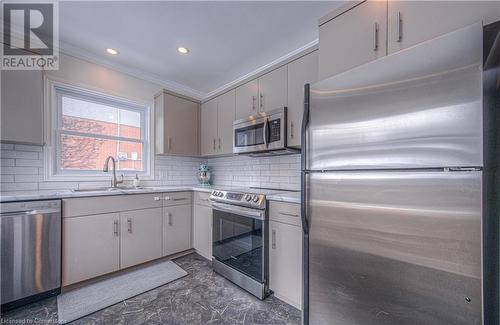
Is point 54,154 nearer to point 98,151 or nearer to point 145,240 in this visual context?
point 98,151

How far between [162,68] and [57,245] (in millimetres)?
2375

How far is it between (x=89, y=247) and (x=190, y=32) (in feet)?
8.02

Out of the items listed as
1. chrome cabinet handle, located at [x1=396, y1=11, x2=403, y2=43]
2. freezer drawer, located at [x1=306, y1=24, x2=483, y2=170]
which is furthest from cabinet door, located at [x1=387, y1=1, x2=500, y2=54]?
freezer drawer, located at [x1=306, y1=24, x2=483, y2=170]

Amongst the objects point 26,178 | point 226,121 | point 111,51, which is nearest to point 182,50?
point 111,51

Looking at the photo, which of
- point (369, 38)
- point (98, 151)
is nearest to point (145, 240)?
point (98, 151)

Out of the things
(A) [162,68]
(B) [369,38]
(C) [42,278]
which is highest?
(A) [162,68]

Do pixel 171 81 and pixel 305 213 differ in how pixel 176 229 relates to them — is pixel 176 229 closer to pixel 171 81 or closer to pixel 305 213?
pixel 305 213

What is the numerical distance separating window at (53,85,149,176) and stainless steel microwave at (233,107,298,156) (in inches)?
61.2

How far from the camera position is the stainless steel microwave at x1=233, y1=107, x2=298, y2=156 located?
Answer: 2.12 metres

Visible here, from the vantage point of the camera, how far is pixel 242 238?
208 cm

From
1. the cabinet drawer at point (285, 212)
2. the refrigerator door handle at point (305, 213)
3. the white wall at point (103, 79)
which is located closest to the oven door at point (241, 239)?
the cabinet drawer at point (285, 212)

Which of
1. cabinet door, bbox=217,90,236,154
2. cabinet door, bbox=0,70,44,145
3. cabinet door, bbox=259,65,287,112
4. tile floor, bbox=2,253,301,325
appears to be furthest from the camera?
cabinet door, bbox=217,90,236,154

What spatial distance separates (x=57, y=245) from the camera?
1.86m

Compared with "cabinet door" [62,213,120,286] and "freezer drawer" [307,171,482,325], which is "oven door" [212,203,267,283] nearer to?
"freezer drawer" [307,171,482,325]
